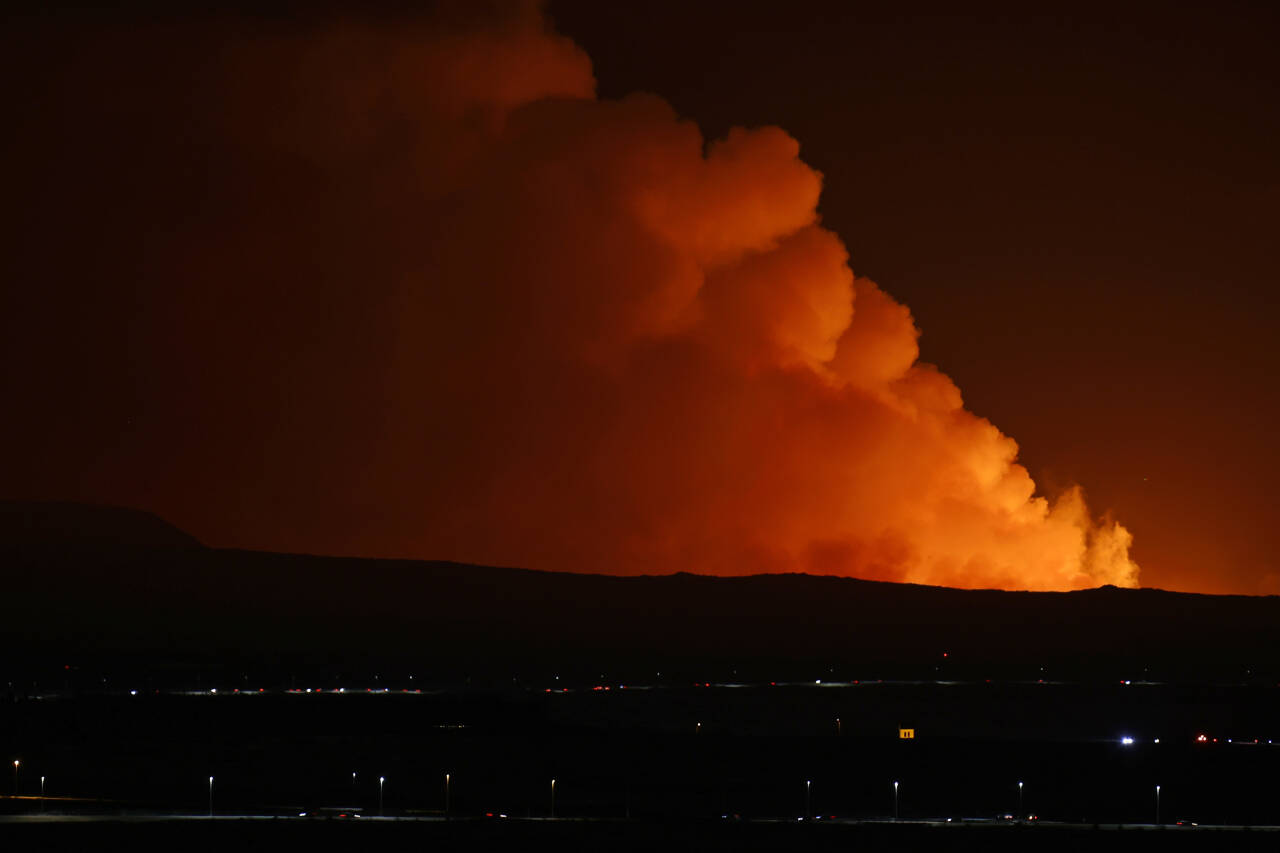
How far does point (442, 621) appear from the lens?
164750 millimetres

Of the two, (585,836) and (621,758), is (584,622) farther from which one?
(585,836)

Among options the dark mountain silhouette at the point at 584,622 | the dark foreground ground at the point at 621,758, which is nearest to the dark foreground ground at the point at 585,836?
the dark foreground ground at the point at 621,758

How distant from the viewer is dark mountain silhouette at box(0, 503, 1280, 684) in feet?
454

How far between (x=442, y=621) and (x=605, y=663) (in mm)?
28073

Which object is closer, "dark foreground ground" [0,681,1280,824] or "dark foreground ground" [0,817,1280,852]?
"dark foreground ground" [0,817,1280,852]

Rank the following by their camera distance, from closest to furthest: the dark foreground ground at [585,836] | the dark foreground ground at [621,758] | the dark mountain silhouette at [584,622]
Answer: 1. the dark foreground ground at [585,836]
2. the dark foreground ground at [621,758]
3. the dark mountain silhouette at [584,622]

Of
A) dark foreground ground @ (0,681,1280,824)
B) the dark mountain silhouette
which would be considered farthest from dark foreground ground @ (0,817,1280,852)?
the dark mountain silhouette

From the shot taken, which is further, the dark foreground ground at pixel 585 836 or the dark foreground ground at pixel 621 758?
the dark foreground ground at pixel 621 758

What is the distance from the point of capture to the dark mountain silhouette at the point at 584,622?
138375mm

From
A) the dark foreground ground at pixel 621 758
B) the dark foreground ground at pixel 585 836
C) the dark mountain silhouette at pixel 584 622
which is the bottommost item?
the dark foreground ground at pixel 585 836

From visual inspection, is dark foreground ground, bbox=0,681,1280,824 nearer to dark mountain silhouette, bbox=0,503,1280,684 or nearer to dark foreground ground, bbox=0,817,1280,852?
dark foreground ground, bbox=0,817,1280,852

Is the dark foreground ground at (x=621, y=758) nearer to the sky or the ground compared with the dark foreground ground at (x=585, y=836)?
nearer to the sky

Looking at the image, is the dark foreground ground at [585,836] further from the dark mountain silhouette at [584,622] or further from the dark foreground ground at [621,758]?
the dark mountain silhouette at [584,622]

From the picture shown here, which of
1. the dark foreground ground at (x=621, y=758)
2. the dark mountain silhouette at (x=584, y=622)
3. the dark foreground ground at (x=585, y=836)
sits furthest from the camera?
the dark mountain silhouette at (x=584, y=622)
